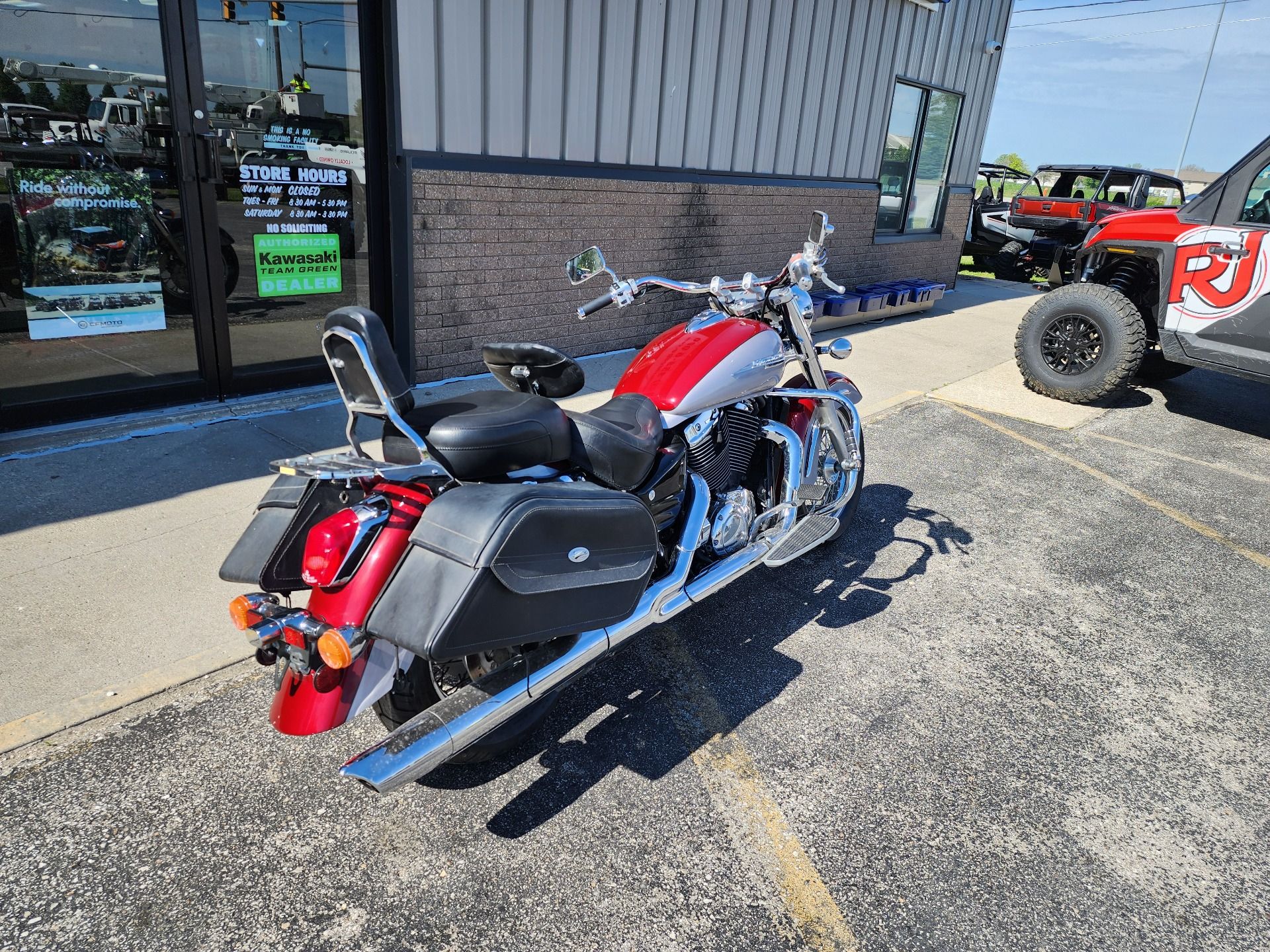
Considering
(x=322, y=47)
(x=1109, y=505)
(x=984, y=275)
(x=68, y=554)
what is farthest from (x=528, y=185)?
(x=984, y=275)


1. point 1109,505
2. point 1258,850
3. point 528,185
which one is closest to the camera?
point 1258,850

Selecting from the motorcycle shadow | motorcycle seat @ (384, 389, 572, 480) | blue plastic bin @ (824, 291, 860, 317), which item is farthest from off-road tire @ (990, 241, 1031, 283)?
motorcycle seat @ (384, 389, 572, 480)

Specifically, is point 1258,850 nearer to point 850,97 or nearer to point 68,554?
point 68,554

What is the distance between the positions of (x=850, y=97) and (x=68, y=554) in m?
8.78

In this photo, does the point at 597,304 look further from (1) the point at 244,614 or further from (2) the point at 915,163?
(2) the point at 915,163

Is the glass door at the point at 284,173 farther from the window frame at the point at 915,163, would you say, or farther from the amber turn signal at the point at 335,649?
the window frame at the point at 915,163

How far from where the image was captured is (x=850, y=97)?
30.3ft

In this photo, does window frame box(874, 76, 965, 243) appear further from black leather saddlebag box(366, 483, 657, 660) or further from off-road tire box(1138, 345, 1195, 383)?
black leather saddlebag box(366, 483, 657, 660)

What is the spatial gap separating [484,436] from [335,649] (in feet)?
2.10

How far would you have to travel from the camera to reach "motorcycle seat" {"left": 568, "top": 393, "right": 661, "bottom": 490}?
2484 mm

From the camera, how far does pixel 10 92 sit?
13.7 ft

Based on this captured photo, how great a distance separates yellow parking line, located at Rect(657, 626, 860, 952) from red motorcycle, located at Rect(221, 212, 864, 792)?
1.16 feet

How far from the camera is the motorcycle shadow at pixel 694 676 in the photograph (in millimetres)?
2494

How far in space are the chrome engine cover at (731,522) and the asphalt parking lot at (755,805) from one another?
0.41 metres
